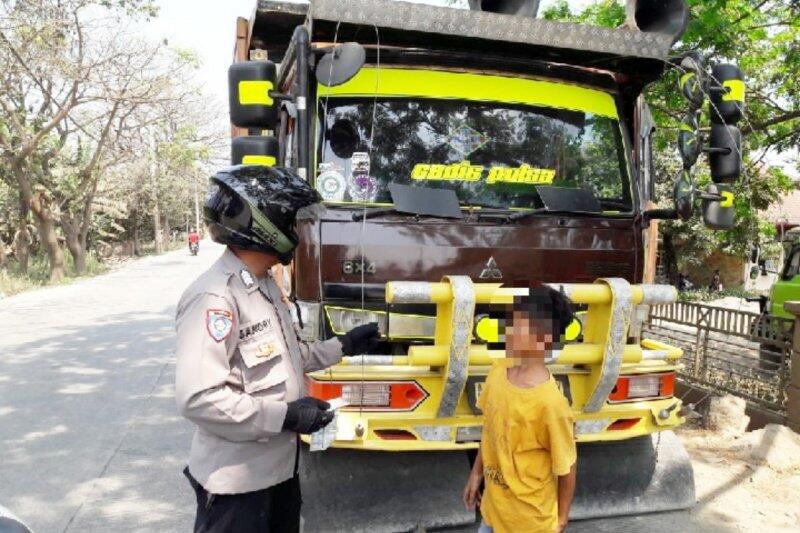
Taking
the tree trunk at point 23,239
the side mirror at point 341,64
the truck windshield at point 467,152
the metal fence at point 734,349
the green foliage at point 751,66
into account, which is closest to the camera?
the side mirror at point 341,64

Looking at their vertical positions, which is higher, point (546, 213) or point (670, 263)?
point (546, 213)

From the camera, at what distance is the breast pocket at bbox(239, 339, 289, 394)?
80.0 inches

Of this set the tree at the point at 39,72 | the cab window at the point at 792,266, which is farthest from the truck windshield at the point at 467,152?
the tree at the point at 39,72

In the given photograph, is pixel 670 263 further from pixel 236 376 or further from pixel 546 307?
pixel 236 376

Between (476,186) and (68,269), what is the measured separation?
24675 millimetres

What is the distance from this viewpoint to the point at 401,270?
359 cm

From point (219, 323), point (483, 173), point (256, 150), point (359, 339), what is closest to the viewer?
point (219, 323)

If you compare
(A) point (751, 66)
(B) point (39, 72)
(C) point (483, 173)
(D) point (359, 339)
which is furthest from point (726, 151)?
(B) point (39, 72)

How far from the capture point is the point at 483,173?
3.87 meters

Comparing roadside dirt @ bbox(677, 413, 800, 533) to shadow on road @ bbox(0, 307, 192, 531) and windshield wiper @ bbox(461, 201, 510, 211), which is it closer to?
windshield wiper @ bbox(461, 201, 510, 211)

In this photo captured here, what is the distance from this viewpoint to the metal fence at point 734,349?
5477 mm

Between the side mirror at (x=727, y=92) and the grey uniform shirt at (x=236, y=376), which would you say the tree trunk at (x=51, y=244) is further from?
the grey uniform shirt at (x=236, y=376)

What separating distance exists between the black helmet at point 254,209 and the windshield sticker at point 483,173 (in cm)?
168

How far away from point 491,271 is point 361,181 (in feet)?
2.92
